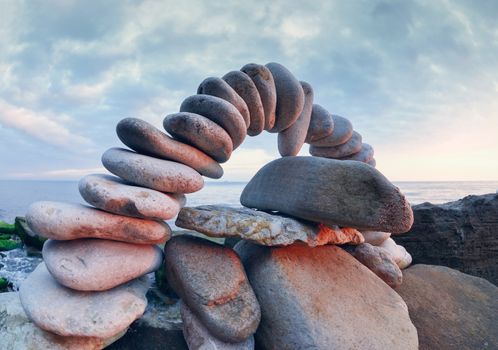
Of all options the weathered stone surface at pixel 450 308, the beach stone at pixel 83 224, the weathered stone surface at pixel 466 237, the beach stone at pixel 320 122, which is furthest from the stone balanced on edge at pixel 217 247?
the weathered stone surface at pixel 466 237

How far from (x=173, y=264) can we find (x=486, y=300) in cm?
359

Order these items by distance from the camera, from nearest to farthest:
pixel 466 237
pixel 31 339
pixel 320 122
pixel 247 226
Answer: pixel 31 339, pixel 247 226, pixel 320 122, pixel 466 237

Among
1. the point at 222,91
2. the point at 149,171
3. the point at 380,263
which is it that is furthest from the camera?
the point at 380,263

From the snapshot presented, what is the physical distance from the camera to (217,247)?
3.16 meters

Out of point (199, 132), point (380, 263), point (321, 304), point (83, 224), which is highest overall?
point (199, 132)

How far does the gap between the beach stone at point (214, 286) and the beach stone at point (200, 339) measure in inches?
2.0

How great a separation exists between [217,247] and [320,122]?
2398mm

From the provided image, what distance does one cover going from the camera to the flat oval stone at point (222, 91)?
11.3 ft

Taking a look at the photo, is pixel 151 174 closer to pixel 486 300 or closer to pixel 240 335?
pixel 240 335

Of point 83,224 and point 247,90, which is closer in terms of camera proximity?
point 83,224

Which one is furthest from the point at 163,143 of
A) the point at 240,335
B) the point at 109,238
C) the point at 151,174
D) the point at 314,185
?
the point at 240,335

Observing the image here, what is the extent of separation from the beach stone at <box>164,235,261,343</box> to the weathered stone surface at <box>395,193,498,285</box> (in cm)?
348

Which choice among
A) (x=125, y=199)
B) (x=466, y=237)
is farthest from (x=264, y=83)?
(x=466, y=237)

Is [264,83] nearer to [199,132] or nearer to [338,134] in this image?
[199,132]
